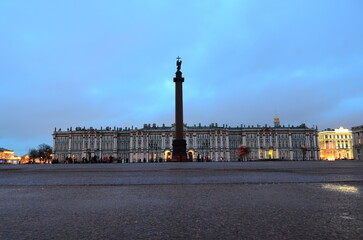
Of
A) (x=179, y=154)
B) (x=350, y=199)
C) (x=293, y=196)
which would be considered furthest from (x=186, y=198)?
(x=179, y=154)

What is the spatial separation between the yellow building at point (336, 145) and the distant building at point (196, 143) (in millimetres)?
11375

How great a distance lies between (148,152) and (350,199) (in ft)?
303

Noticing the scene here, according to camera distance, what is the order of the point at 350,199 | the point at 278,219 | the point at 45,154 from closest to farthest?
1. the point at 278,219
2. the point at 350,199
3. the point at 45,154

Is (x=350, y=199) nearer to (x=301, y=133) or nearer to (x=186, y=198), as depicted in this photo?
(x=186, y=198)

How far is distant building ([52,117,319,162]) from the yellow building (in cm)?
1138

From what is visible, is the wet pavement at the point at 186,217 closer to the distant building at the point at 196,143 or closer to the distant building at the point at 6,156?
the distant building at the point at 196,143

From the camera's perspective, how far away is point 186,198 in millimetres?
3016

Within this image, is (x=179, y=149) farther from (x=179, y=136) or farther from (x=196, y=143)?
(x=196, y=143)

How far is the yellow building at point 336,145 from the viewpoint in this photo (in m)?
104

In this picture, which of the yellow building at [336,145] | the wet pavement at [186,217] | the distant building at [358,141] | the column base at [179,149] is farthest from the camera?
the yellow building at [336,145]

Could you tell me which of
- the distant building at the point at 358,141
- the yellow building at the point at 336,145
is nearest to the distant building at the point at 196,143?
the yellow building at the point at 336,145

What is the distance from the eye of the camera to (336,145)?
107 m

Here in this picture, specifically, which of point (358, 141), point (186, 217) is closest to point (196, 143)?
point (358, 141)

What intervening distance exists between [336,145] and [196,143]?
5124 centimetres
